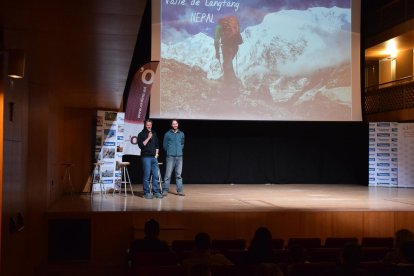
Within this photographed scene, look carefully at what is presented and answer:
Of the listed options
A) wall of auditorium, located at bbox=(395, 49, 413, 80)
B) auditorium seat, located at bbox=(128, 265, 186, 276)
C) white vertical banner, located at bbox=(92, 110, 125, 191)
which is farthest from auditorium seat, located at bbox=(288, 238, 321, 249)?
wall of auditorium, located at bbox=(395, 49, 413, 80)

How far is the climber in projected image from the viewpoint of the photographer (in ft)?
37.4

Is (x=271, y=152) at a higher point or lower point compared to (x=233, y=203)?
higher

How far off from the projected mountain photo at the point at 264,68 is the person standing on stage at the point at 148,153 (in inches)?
85.4

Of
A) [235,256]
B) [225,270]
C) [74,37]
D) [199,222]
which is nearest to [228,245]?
[235,256]

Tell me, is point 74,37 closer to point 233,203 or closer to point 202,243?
point 202,243

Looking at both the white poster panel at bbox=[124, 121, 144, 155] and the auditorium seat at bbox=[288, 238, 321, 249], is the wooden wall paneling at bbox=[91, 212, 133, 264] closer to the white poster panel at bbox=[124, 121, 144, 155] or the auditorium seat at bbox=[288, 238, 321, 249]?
the auditorium seat at bbox=[288, 238, 321, 249]

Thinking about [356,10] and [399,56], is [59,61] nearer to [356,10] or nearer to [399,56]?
[356,10]

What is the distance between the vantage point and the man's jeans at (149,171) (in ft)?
30.6

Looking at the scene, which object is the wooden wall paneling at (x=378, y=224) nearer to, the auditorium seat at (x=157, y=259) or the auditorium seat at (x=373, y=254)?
the auditorium seat at (x=373, y=254)

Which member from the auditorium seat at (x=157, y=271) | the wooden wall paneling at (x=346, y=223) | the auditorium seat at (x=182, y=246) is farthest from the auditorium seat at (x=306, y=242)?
the wooden wall paneling at (x=346, y=223)

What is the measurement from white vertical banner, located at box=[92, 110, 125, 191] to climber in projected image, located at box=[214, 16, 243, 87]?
7.53ft

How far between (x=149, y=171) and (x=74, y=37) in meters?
4.88

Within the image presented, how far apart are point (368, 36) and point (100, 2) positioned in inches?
524

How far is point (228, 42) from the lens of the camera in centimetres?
1148
